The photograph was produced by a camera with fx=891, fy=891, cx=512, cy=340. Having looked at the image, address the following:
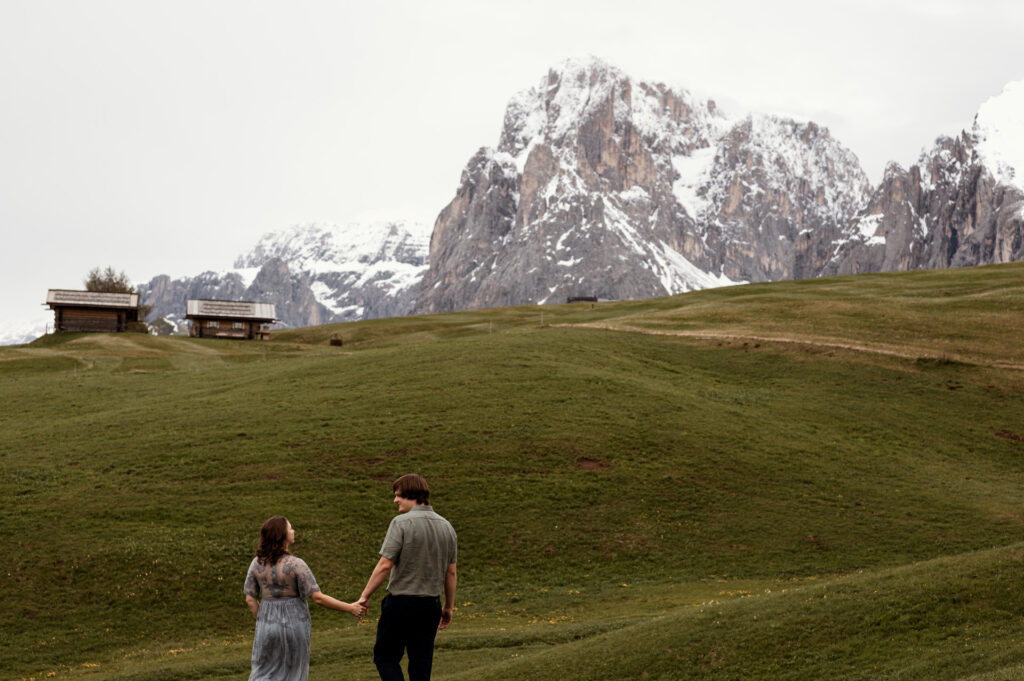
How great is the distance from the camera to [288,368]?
64.7m

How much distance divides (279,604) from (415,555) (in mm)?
1946

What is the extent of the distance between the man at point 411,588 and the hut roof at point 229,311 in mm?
115673

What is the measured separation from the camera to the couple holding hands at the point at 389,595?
1212 centimetres

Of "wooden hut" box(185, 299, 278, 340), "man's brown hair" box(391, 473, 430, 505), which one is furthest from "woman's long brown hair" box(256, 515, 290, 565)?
"wooden hut" box(185, 299, 278, 340)

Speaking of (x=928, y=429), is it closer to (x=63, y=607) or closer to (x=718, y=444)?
(x=718, y=444)

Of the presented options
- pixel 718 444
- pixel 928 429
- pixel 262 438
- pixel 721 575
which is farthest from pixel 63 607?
pixel 928 429

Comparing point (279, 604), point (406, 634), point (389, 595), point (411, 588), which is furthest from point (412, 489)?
point (279, 604)

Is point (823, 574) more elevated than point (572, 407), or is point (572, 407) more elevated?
point (572, 407)

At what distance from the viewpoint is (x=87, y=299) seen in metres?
116

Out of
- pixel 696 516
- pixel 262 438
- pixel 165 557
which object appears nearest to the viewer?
pixel 165 557

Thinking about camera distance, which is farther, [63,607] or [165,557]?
[165,557]

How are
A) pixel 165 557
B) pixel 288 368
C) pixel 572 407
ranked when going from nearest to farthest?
pixel 165 557, pixel 572 407, pixel 288 368

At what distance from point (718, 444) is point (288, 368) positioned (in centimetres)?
3292

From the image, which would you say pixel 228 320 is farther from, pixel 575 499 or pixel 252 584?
pixel 252 584
